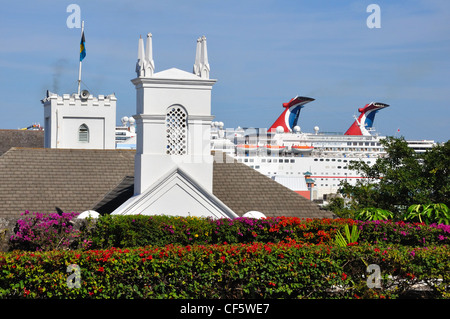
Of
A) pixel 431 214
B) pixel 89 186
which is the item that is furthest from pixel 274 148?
pixel 431 214

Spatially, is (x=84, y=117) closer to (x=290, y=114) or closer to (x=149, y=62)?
(x=149, y=62)

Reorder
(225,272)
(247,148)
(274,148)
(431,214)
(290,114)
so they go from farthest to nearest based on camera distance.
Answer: (290,114) < (274,148) < (247,148) < (431,214) < (225,272)

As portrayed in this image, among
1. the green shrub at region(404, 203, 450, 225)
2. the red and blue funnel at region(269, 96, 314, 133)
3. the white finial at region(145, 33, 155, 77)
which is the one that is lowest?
the green shrub at region(404, 203, 450, 225)

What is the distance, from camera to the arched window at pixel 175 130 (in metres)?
20.0

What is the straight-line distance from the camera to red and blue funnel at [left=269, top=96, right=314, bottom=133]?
152625mm

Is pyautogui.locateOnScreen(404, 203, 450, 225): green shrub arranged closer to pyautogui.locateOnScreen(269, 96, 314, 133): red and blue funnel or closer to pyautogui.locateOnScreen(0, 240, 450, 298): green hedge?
pyautogui.locateOnScreen(0, 240, 450, 298): green hedge

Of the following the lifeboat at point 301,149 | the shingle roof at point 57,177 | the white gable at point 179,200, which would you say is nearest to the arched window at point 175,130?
the white gable at point 179,200

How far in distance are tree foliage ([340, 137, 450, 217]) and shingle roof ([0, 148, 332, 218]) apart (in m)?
7.75

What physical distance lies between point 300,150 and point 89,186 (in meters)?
113

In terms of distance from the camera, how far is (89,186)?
898 inches

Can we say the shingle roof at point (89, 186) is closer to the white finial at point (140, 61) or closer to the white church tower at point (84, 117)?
the white finial at point (140, 61)

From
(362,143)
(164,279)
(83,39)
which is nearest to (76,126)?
(83,39)

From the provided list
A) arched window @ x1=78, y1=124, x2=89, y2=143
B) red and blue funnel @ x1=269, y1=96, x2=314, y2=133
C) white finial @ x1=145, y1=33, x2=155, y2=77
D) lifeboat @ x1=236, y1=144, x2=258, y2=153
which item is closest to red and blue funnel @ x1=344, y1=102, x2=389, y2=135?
red and blue funnel @ x1=269, y1=96, x2=314, y2=133

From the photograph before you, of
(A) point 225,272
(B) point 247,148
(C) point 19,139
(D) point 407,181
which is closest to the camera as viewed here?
(A) point 225,272
